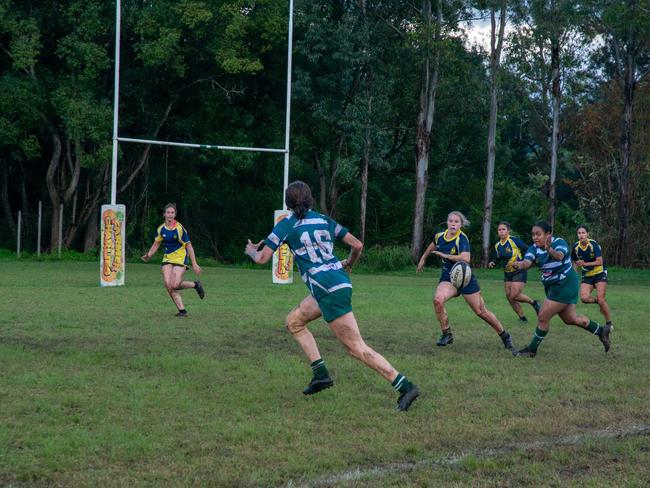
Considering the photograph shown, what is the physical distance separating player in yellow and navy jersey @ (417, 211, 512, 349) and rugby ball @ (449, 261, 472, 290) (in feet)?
0.30

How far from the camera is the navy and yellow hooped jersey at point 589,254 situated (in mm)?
15586

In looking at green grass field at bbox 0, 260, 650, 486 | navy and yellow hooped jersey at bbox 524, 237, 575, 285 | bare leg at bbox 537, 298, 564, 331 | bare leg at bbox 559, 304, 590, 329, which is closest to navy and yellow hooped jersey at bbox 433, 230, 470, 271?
green grass field at bbox 0, 260, 650, 486

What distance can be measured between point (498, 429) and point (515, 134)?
181 feet

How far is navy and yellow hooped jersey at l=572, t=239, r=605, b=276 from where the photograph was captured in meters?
15.6

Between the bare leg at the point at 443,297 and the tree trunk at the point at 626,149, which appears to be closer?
the bare leg at the point at 443,297

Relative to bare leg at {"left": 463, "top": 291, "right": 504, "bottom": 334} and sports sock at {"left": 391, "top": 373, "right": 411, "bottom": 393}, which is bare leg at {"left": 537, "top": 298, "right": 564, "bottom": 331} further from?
sports sock at {"left": 391, "top": 373, "right": 411, "bottom": 393}

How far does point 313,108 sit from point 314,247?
112 ft

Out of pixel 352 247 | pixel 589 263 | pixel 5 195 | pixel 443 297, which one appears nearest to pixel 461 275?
pixel 443 297

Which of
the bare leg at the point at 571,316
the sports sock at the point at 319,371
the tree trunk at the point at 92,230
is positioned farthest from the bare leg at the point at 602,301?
the tree trunk at the point at 92,230

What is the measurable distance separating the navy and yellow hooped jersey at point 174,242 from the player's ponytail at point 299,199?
7.73 m

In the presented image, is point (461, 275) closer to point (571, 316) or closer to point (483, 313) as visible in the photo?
point (483, 313)

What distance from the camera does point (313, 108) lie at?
136 ft

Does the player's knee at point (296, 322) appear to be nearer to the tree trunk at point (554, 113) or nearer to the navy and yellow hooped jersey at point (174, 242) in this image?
the navy and yellow hooped jersey at point (174, 242)

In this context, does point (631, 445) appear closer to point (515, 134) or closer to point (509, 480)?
point (509, 480)
